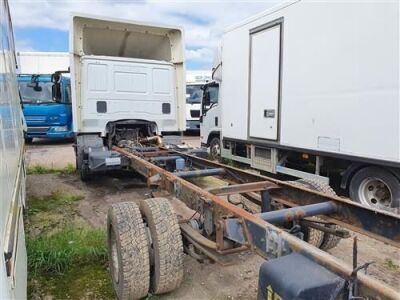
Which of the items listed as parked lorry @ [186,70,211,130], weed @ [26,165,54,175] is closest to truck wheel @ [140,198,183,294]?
weed @ [26,165,54,175]

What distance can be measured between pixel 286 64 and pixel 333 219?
421cm

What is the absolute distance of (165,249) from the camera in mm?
2801

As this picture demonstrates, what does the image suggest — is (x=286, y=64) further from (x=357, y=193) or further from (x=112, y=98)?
(x=112, y=98)

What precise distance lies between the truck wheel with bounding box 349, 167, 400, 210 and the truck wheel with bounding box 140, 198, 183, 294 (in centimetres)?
340

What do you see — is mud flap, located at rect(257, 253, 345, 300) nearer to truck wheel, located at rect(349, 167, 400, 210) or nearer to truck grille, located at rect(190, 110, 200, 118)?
truck wheel, located at rect(349, 167, 400, 210)

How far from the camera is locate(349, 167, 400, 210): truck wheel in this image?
502cm

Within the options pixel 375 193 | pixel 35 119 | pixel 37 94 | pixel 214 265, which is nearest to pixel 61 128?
pixel 35 119

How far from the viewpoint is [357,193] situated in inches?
218

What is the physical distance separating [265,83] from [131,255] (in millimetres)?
5149

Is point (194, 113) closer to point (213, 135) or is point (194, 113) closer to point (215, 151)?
point (213, 135)

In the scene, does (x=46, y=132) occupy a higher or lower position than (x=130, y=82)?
lower

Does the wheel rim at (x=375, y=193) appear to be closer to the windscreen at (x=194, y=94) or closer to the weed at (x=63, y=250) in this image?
the weed at (x=63, y=250)

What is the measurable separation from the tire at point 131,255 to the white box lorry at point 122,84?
3353mm

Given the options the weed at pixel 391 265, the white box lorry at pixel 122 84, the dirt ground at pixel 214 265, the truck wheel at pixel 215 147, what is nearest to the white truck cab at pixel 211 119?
the truck wheel at pixel 215 147
